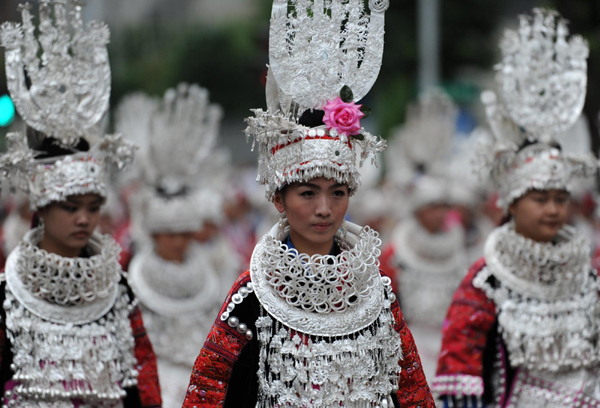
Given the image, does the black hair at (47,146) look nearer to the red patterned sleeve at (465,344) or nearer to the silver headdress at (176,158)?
the red patterned sleeve at (465,344)

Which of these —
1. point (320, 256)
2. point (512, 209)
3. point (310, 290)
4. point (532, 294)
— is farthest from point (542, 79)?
point (310, 290)

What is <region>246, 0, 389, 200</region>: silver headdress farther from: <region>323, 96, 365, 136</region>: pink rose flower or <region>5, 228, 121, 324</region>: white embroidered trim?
<region>5, 228, 121, 324</region>: white embroidered trim

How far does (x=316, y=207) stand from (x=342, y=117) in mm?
393

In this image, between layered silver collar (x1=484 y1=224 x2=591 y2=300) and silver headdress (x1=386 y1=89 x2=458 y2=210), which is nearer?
layered silver collar (x1=484 y1=224 x2=591 y2=300)

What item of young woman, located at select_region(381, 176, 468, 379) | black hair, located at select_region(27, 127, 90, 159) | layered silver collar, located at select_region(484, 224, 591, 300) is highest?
black hair, located at select_region(27, 127, 90, 159)

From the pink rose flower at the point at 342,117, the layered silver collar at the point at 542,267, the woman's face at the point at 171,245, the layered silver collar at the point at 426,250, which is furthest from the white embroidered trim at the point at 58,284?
the layered silver collar at the point at 426,250

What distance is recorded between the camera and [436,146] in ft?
35.1

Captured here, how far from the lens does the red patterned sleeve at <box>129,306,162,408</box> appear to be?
15.6ft

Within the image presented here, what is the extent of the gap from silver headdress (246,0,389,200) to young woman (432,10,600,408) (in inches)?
67.0

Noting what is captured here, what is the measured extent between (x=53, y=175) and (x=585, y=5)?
23.8ft

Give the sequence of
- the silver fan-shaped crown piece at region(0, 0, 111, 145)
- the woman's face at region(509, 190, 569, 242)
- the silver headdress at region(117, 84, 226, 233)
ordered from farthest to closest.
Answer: the silver headdress at region(117, 84, 226, 233), the woman's face at region(509, 190, 569, 242), the silver fan-shaped crown piece at region(0, 0, 111, 145)

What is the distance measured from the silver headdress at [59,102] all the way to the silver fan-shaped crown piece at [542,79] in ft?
8.04

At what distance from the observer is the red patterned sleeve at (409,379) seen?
3.80 metres

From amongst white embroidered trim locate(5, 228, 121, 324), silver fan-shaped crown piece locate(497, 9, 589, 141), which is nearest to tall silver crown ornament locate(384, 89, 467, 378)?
silver fan-shaped crown piece locate(497, 9, 589, 141)
